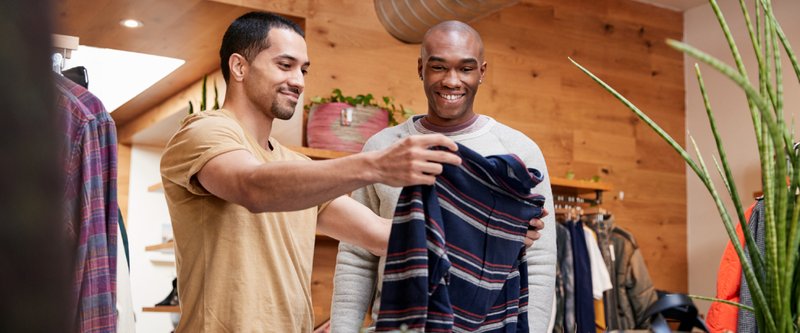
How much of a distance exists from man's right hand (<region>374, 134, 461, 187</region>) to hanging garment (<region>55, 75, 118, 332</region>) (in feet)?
1.68

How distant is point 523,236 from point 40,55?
4.36 ft

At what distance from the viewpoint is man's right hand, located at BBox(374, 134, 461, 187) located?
49.5 inches

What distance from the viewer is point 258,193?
144 cm

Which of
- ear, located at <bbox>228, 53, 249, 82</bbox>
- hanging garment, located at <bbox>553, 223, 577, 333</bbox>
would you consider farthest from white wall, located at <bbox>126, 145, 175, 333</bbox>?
ear, located at <bbox>228, 53, 249, 82</bbox>

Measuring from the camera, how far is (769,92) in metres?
1.13

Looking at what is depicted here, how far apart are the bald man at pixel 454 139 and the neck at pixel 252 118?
0.25 metres

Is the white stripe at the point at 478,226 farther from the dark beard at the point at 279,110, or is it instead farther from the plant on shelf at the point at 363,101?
the plant on shelf at the point at 363,101

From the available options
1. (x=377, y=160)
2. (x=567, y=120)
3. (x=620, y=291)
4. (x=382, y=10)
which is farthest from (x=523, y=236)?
(x=567, y=120)

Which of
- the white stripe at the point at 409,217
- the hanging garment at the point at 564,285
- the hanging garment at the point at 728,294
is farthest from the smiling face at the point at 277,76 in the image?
the hanging garment at the point at 564,285

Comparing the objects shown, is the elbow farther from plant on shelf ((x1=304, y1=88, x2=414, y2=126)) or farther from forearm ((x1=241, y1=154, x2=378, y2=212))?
plant on shelf ((x1=304, y1=88, x2=414, y2=126))

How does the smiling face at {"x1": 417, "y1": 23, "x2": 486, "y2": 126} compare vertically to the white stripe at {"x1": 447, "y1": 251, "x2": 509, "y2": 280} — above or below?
above

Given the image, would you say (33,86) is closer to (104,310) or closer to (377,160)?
(377,160)

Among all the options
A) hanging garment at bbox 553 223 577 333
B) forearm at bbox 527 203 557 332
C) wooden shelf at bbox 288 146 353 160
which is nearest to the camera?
forearm at bbox 527 203 557 332

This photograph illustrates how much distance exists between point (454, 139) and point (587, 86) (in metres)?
3.49
